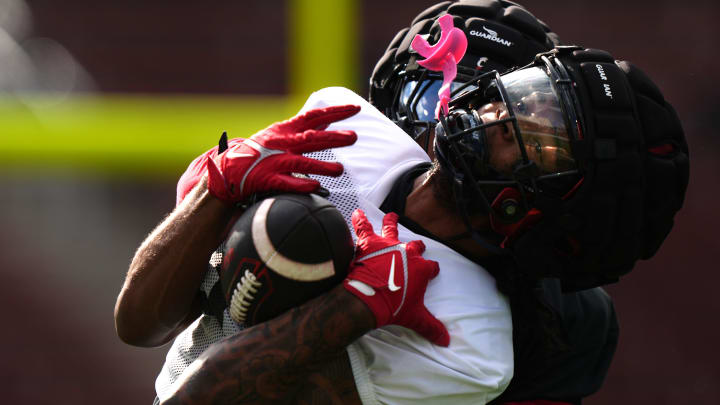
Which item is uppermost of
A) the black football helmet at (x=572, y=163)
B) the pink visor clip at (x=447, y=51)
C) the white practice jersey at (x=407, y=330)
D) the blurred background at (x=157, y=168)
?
the pink visor clip at (x=447, y=51)

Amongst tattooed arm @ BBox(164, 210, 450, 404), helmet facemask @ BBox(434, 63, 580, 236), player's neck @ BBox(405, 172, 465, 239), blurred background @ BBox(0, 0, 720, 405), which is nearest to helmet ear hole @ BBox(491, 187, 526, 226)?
helmet facemask @ BBox(434, 63, 580, 236)

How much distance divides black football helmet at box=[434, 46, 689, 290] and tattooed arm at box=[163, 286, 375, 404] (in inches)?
15.8

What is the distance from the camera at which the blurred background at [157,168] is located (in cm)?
475

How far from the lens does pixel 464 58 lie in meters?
2.36

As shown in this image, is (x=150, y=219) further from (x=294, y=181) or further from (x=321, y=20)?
(x=294, y=181)

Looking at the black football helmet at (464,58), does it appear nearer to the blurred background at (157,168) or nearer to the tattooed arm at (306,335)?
the tattooed arm at (306,335)

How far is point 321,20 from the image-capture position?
4258mm

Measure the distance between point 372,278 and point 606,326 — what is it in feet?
3.52

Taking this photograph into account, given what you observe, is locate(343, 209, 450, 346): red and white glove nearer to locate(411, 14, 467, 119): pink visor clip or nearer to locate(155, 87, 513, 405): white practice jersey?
locate(155, 87, 513, 405): white practice jersey

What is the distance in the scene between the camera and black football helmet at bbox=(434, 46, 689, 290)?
5.77 ft

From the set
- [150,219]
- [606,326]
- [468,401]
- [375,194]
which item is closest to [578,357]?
[606,326]

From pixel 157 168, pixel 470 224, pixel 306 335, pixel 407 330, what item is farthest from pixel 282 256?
pixel 157 168

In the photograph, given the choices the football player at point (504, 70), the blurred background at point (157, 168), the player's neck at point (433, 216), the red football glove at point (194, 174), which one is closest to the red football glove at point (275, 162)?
the red football glove at point (194, 174)

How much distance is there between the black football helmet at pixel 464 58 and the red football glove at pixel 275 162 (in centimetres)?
63
